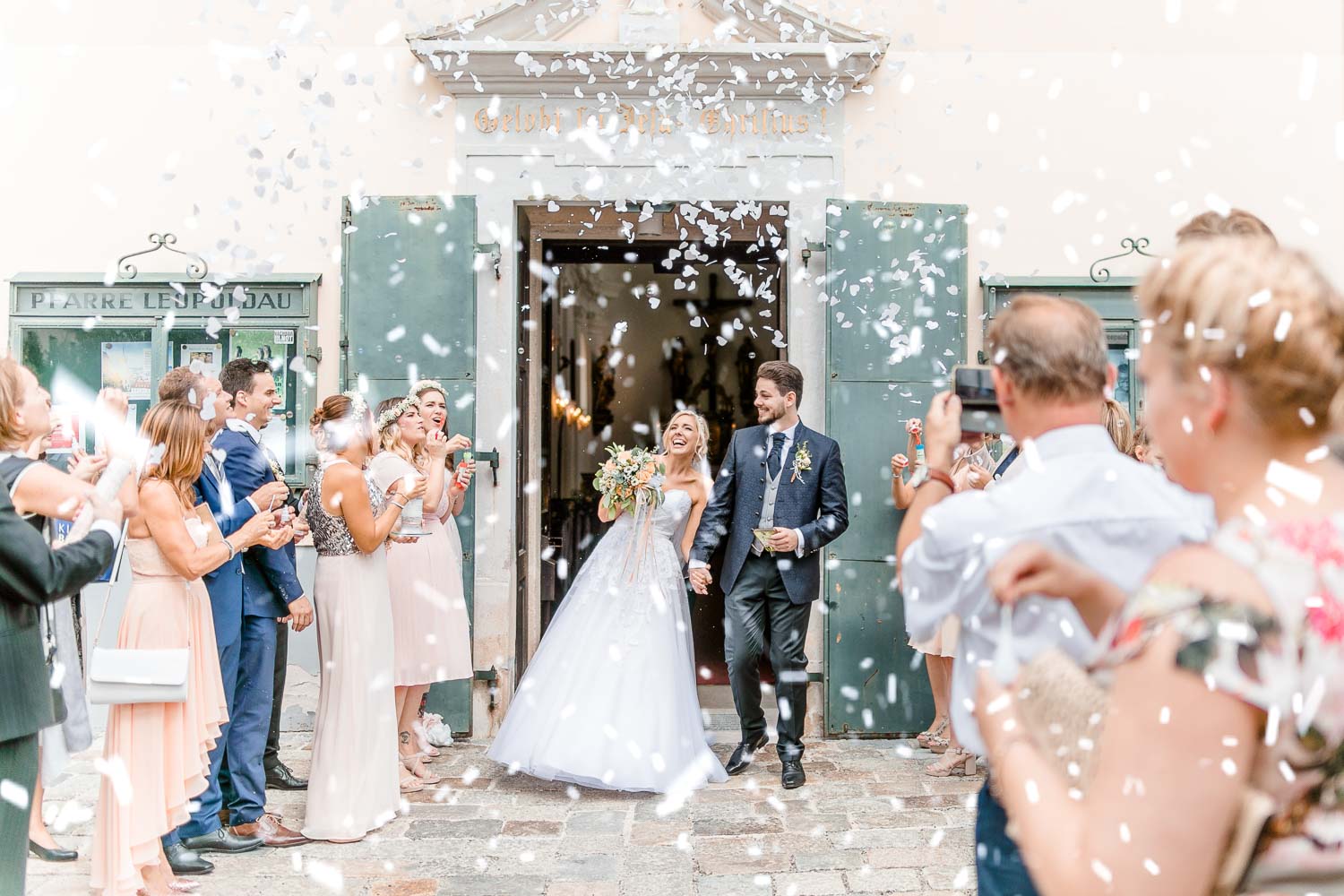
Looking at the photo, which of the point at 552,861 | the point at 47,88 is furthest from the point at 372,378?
the point at 552,861

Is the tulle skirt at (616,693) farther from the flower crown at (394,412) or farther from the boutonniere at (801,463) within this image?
the flower crown at (394,412)

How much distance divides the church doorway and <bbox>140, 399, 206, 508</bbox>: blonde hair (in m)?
3.07

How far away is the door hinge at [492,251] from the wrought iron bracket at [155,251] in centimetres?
165

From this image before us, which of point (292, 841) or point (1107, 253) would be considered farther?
point (1107, 253)

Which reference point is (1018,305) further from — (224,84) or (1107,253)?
(224,84)

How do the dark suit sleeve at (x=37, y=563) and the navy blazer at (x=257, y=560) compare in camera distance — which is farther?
the navy blazer at (x=257, y=560)

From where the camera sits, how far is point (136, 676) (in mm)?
3725

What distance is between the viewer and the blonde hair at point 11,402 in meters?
3.24

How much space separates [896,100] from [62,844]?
19.0 feet

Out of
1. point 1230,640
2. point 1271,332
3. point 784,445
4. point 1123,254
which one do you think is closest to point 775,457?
point 784,445

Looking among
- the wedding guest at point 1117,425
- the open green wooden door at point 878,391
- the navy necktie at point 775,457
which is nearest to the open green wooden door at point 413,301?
the navy necktie at point 775,457

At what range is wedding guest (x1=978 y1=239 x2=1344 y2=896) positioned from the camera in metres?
1.00

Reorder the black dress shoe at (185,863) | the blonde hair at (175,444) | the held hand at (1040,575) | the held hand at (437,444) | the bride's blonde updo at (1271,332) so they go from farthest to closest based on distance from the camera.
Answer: the held hand at (437,444) → the black dress shoe at (185,863) → the blonde hair at (175,444) → the held hand at (1040,575) → the bride's blonde updo at (1271,332)

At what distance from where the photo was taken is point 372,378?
6395 mm
